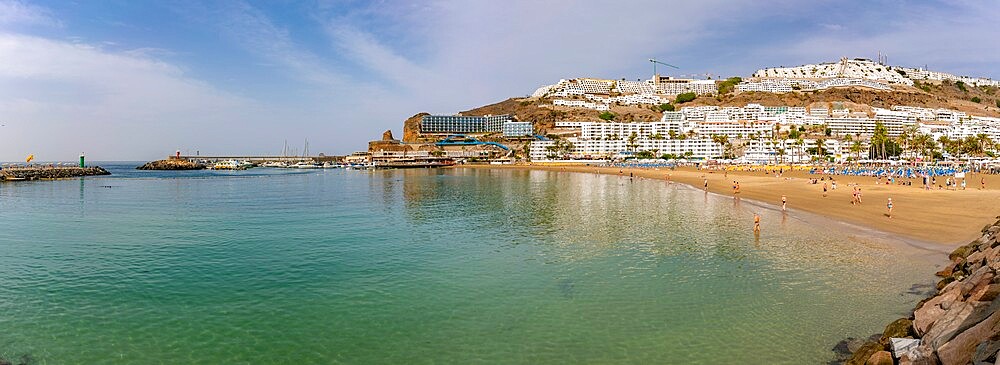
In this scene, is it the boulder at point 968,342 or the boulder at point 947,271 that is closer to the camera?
the boulder at point 968,342

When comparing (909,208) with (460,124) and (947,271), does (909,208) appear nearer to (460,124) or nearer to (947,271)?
(947,271)

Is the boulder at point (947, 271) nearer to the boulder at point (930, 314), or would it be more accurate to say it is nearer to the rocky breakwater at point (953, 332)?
the rocky breakwater at point (953, 332)

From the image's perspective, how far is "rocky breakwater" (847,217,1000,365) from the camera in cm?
596

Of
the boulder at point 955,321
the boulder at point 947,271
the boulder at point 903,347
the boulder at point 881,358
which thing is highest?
the boulder at point 955,321

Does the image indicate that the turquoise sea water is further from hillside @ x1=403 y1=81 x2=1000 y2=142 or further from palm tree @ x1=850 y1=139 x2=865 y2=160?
hillside @ x1=403 y1=81 x2=1000 y2=142

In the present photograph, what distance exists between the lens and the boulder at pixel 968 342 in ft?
19.4

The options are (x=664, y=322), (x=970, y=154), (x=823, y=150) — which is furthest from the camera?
(x=823, y=150)

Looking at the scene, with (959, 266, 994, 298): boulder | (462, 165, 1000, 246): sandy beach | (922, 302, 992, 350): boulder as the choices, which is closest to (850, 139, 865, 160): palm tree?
(462, 165, 1000, 246): sandy beach

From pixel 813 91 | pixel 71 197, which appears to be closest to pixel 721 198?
pixel 71 197

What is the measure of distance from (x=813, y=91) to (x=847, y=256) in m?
208

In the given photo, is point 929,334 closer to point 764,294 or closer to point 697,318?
point 697,318

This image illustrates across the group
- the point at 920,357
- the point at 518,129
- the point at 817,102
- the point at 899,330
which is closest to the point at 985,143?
the point at 817,102

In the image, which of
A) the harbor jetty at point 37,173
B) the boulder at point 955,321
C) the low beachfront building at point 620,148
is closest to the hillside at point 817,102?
the low beachfront building at point 620,148

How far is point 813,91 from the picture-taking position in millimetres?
195375
